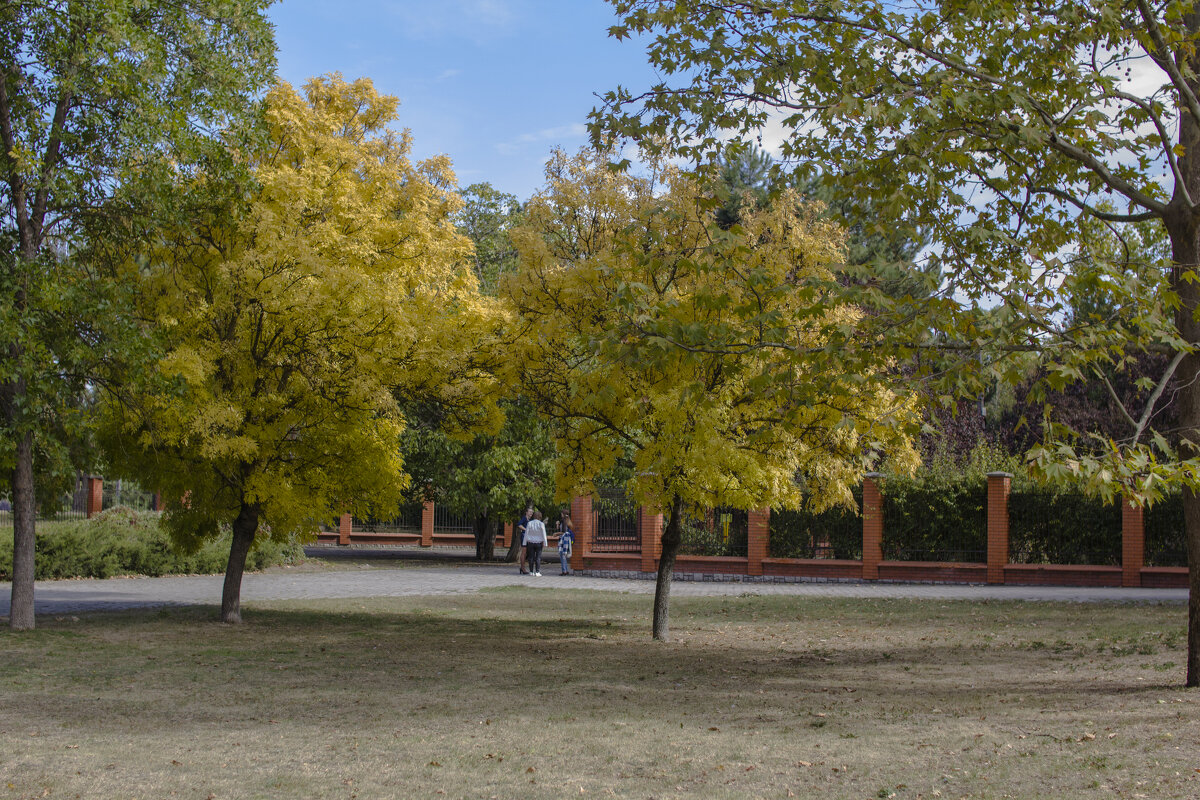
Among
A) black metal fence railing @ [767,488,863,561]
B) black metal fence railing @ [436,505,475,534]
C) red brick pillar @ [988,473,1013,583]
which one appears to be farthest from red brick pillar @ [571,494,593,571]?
black metal fence railing @ [436,505,475,534]

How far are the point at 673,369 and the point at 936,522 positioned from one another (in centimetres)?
1409

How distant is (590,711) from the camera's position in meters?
8.13

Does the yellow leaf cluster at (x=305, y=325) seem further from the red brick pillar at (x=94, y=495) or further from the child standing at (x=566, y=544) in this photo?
the red brick pillar at (x=94, y=495)

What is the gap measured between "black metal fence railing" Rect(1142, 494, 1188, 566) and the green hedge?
63.1 feet

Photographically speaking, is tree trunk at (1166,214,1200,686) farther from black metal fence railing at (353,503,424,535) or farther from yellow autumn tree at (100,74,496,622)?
black metal fence railing at (353,503,424,535)

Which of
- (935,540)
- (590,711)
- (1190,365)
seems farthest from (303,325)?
(935,540)

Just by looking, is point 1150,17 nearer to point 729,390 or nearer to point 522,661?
point 729,390

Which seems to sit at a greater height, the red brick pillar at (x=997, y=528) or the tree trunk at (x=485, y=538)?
the red brick pillar at (x=997, y=528)

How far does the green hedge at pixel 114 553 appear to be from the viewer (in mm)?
21109

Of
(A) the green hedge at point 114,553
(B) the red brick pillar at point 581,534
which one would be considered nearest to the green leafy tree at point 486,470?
(B) the red brick pillar at point 581,534

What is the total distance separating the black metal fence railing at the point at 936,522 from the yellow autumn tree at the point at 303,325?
13.4m

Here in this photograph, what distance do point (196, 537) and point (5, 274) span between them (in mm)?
4817

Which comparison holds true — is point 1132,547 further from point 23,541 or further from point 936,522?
point 23,541

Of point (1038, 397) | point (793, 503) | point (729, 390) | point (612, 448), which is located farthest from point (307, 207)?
point (1038, 397)
